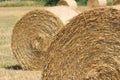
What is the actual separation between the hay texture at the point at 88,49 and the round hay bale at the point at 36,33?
3.33 m

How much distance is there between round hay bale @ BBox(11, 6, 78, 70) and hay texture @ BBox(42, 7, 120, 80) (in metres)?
3.33

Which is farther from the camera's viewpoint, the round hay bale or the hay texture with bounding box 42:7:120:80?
the round hay bale

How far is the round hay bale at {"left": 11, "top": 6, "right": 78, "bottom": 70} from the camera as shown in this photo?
1043 cm

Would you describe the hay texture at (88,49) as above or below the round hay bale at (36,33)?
above

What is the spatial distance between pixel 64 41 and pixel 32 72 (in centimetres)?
329

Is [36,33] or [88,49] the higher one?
[88,49]

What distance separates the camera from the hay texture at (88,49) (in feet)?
20.8

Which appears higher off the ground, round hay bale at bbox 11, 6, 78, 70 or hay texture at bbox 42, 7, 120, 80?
hay texture at bbox 42, 7, 120, 80

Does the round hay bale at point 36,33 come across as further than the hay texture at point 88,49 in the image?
Yes

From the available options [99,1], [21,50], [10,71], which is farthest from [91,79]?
[99,1]

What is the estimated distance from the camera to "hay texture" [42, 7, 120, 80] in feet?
20.8

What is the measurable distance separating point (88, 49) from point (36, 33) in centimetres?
438

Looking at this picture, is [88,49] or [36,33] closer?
[88,49]

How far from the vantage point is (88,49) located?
6645 mm
